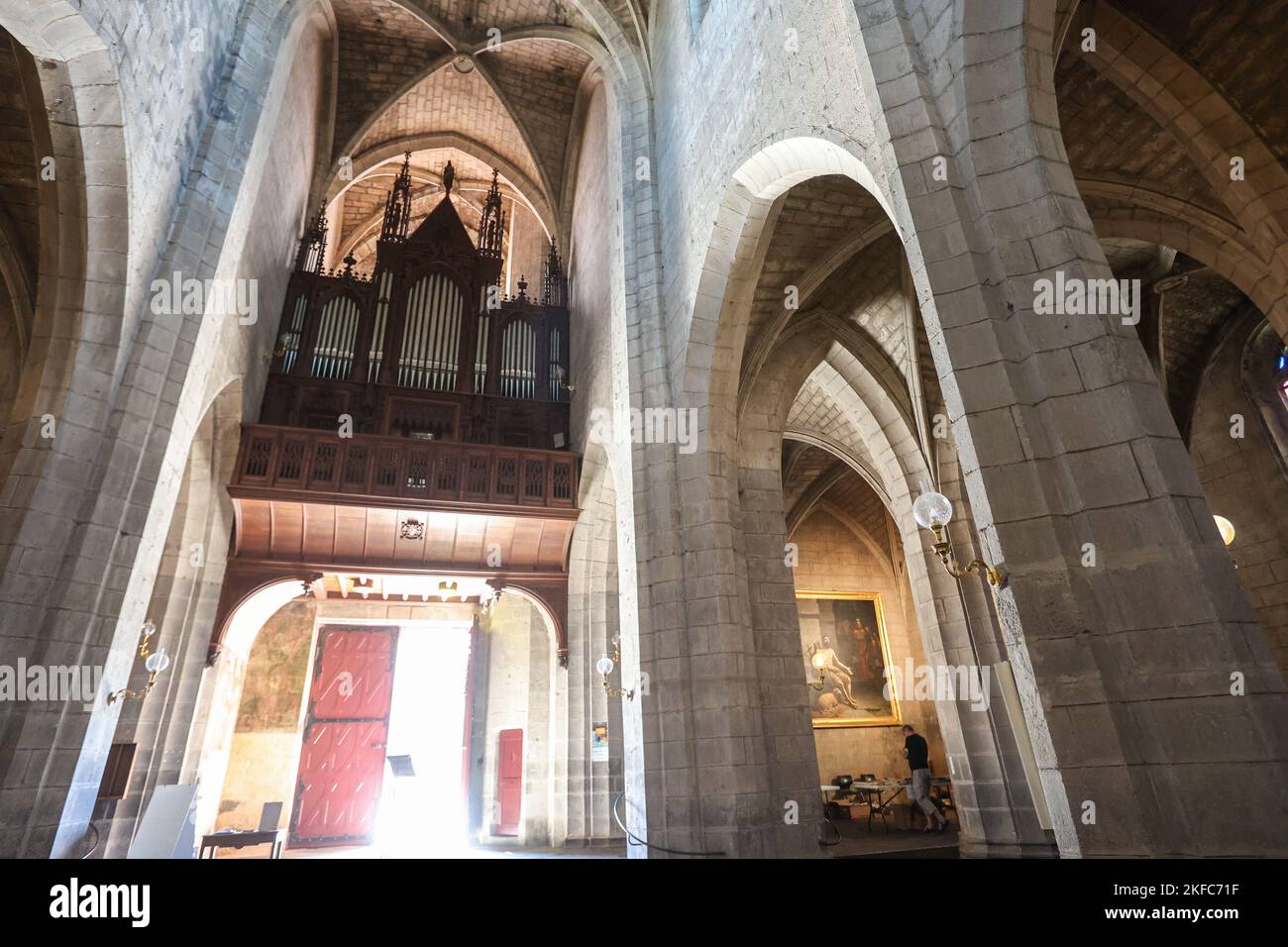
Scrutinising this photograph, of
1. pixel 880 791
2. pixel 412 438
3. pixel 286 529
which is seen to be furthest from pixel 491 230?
pixel 880 791

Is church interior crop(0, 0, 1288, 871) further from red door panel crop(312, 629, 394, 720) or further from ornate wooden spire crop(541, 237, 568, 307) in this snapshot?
ornate wooden spire crop(541, 237, 568, 307)

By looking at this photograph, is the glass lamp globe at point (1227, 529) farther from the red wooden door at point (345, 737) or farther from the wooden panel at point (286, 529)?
the red wooden door at point (345, 737)

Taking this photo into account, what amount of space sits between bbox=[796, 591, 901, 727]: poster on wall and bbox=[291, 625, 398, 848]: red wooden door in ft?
31.9

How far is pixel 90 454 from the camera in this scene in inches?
216

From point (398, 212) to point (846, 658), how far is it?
48.4 ft

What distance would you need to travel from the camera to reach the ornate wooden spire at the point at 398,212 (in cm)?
1339

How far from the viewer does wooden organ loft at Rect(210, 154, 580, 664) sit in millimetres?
9562

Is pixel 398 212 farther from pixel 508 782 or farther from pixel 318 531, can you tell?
pixel 508 782


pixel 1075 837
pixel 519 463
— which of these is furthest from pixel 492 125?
pixel 1075 837

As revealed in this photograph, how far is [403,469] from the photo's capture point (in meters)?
9.83

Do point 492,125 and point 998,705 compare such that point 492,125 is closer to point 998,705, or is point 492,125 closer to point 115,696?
point 115,696

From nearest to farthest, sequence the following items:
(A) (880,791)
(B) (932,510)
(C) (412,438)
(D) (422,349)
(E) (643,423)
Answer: (B) (932,510) → (E) (643,423) → (C) (412,438) → (D) (422,349) → (A) (880,791)

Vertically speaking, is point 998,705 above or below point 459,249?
below
